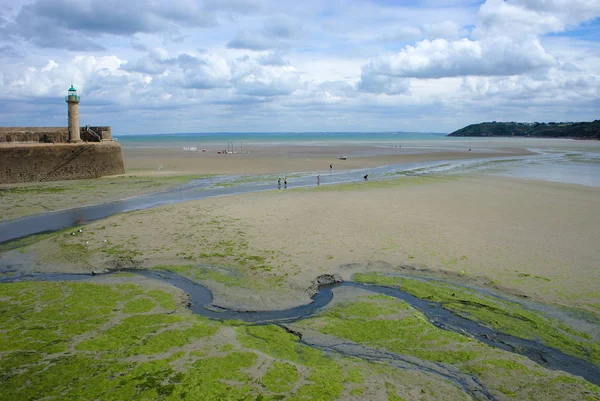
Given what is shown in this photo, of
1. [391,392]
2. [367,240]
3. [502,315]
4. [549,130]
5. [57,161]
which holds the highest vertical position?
[549,130]

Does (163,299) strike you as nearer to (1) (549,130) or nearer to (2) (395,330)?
(2) (395,330)

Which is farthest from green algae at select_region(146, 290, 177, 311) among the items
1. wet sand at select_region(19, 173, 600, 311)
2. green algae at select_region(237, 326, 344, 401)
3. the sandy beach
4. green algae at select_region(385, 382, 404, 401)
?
green algae at select_region(385, 382, 404, 401)

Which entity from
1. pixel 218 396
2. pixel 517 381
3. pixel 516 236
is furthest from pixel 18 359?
pixel 516 236

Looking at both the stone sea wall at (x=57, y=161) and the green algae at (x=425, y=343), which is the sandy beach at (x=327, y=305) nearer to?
the green algae at (x=425, y=343)

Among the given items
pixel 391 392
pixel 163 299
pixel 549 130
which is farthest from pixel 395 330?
pixel 549 130

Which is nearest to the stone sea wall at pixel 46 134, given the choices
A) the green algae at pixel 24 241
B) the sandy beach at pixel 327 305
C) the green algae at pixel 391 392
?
the sandy beach at pixel 327 305

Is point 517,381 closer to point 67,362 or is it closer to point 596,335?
point 596,335

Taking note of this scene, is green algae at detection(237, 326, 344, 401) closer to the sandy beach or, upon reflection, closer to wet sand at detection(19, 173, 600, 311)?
the sandy beach
